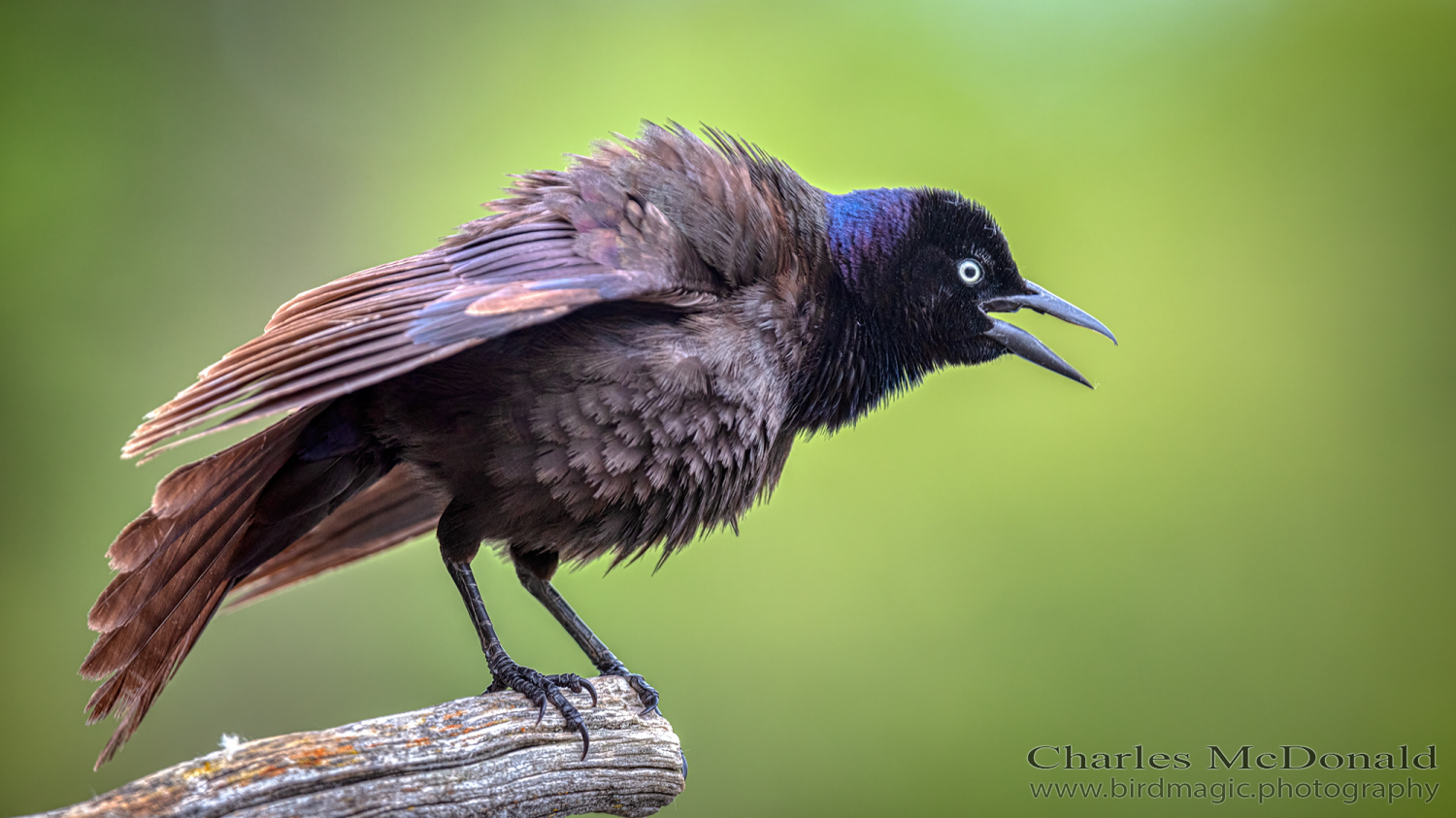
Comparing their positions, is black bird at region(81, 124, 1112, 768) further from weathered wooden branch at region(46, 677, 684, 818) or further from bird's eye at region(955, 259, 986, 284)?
bird's eye at region(955, 259, 986, 284)

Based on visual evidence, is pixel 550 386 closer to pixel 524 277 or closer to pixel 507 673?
pixel 524 277

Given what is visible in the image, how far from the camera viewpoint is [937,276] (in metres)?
3.01

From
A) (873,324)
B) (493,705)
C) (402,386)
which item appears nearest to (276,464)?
(402,386)

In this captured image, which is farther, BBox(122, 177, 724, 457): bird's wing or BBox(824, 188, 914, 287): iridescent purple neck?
BBox(824, 188, 914, 287): iridescent purple neck

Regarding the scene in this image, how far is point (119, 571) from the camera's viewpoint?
2.41 metres

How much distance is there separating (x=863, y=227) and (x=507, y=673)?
1.52m

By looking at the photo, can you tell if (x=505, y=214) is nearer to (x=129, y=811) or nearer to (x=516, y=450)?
(x=516, y=450)

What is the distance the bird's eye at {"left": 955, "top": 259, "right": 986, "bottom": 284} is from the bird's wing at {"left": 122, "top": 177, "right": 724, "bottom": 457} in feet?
2.89

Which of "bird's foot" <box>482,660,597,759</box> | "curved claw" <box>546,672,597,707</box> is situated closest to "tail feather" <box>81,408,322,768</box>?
"bird's foot" <box>482,660,597,759</box>

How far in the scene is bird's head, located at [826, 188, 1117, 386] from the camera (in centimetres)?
291

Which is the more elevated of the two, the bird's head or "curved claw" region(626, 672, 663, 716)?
the bird's head

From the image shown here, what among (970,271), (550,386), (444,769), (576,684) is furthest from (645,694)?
(970,271)

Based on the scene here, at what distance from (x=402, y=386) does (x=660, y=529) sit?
0.71 meters

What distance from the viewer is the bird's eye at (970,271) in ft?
9.98
